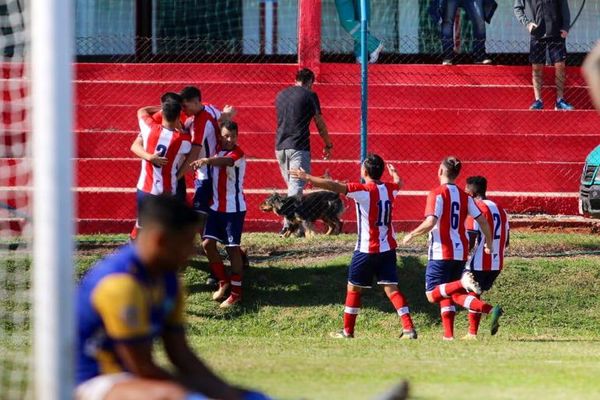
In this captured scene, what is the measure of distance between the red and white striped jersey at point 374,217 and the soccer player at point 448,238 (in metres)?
0.35

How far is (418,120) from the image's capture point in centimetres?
1823

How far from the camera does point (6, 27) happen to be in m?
15.3

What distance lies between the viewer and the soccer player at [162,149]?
1359 centimetres

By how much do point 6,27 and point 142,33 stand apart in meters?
6.19

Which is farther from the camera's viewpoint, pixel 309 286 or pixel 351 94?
pixel 351 94

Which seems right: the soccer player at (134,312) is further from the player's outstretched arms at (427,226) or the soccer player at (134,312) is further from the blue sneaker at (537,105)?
the blue sneaker at (537,105)

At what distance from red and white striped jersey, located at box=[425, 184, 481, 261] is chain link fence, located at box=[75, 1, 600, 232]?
142 inches

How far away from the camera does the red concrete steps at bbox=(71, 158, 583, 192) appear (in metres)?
17.2

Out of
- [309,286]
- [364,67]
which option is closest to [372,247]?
[309,286]

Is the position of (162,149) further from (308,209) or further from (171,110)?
(308,209)

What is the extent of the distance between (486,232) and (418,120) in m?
5.52

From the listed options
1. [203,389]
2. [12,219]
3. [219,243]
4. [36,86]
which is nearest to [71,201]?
[36,86]

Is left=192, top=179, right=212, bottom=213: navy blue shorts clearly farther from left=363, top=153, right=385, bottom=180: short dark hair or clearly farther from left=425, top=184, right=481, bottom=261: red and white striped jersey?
left=425, top=184, right=481, bottom=261: red and white striped jersey

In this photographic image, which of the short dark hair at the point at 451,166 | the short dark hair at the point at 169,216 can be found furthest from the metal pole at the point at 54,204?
the short dark hair at the point at 451,166
